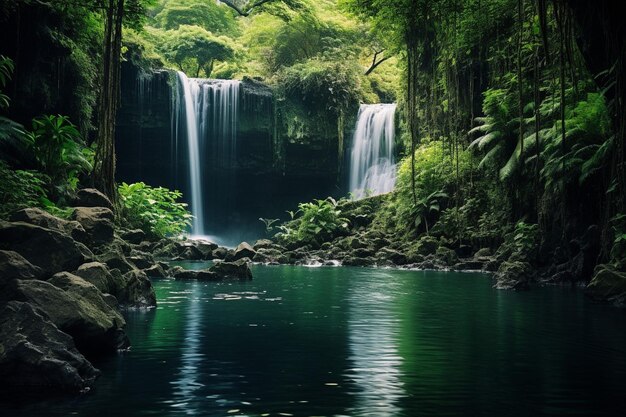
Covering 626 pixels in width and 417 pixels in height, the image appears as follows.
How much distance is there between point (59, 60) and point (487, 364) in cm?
1646

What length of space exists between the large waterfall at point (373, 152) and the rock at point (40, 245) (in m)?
25.5

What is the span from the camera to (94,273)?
10.8 m

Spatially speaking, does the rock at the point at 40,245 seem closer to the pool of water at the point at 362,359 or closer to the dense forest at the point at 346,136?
the dense forest at the point at 346,136

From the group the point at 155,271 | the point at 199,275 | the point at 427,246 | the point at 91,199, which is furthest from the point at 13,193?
the point at 427,246

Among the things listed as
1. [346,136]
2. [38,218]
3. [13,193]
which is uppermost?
[346,136]

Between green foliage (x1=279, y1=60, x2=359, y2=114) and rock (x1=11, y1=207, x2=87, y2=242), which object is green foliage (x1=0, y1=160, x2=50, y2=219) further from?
green foliage (x1=279, y1=60, x2=359, y2=114)

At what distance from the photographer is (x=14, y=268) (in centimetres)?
768

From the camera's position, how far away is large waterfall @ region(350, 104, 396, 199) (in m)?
35.1

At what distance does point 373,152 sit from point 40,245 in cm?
2702

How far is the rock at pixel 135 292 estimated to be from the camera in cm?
1213

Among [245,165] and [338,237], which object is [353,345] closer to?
[338,237]

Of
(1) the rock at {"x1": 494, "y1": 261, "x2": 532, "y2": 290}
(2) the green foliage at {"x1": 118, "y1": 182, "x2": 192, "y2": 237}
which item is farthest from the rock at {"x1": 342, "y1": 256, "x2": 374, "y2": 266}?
(1) the rock at {"x1": 494, "y1": 261, "x2": 532, "y2": 290}

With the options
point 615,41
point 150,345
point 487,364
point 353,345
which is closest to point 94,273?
point 150,345

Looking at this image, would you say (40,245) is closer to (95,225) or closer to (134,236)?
(95,225)
